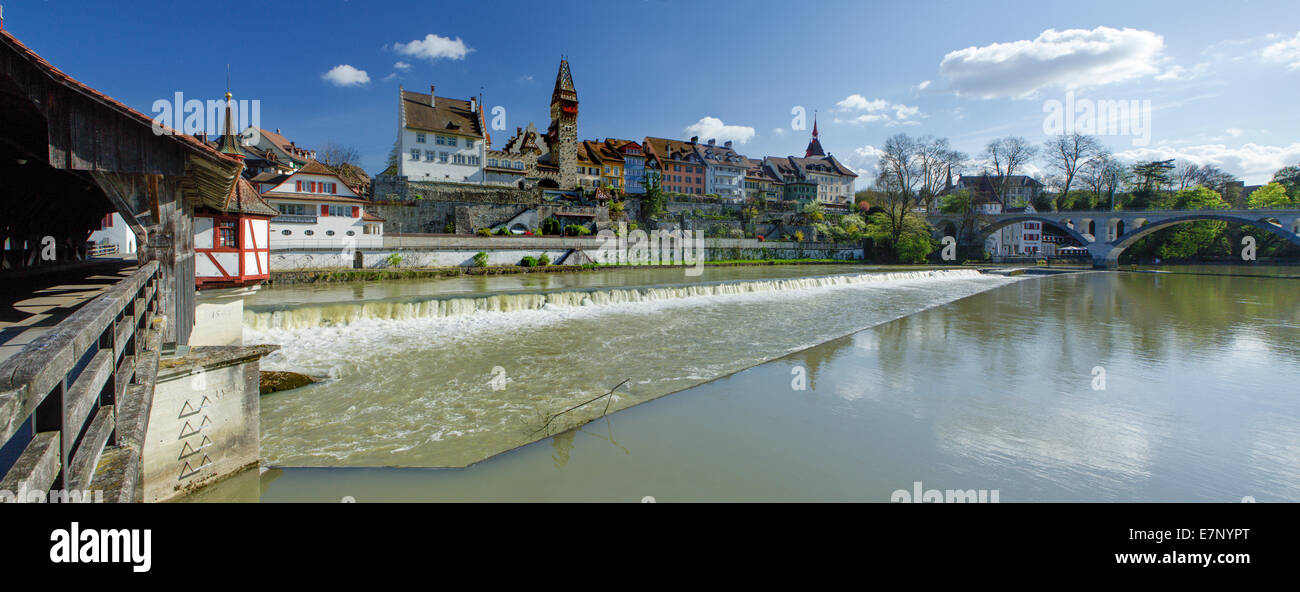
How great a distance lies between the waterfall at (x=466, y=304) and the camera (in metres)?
14.0

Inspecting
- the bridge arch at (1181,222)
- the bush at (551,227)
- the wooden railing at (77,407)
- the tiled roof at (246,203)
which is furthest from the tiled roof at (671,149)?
the wooden railing at (77,407)

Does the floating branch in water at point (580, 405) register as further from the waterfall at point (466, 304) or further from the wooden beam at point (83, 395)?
the waterfall at point (466, 304)

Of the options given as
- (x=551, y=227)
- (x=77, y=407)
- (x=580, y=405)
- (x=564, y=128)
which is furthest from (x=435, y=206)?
(x=77, y=407)

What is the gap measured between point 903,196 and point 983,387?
60.6m

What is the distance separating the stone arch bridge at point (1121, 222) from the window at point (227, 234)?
71.1 metres

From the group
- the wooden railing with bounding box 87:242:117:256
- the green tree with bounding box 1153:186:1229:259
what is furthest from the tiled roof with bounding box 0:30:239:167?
the green tree with bounding box 1153:186:1229:259

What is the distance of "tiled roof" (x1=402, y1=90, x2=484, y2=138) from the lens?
5012cm

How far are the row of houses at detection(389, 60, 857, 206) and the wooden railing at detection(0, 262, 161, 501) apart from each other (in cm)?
4903

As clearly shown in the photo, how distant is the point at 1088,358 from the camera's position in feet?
39.7

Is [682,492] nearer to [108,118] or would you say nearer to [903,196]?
[108,118]
